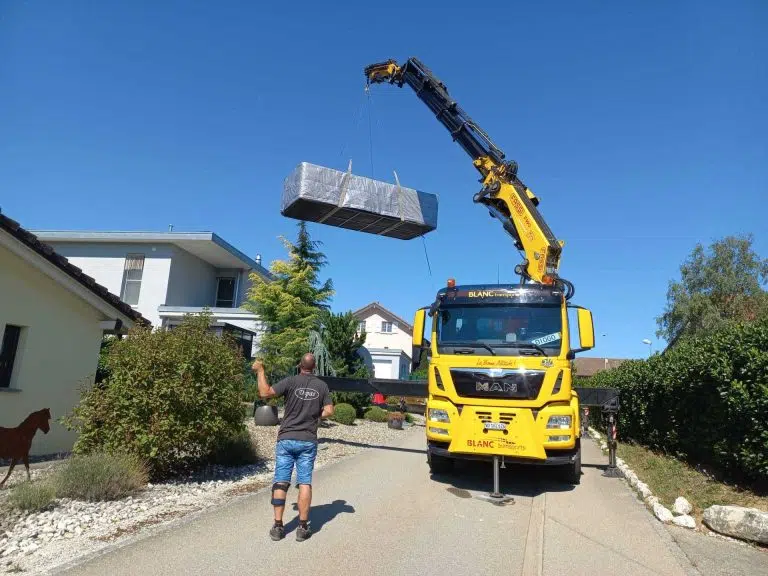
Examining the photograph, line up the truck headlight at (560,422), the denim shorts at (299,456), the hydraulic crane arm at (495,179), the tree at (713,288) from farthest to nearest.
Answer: the tree at (713,288), the hydraulic crane arm at (495,179), the truck headlight at (560,422), the denim shorts at (299,456)

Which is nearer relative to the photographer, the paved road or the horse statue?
the paved road

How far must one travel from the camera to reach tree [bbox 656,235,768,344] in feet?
122

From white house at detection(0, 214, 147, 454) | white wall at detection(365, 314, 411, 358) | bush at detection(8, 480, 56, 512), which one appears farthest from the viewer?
white wall at detection(365, 314, 411, 358)

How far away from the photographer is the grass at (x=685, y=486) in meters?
7.05

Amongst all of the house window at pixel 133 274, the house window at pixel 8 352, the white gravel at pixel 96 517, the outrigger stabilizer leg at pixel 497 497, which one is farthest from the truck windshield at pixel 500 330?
the house window at pixel 133 274

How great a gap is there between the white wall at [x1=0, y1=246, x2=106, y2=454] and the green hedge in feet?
35.3

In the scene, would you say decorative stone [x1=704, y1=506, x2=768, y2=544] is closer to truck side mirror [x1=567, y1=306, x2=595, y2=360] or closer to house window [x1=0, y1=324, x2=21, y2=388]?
truck side mirror [x1=567, y1=306, x2=595, y2=360]

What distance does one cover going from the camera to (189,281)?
2297cm

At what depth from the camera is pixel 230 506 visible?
256 inches

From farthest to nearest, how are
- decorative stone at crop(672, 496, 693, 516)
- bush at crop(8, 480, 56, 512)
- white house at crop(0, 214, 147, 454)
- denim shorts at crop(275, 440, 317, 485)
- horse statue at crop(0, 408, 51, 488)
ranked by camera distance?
1. white house at crop(0, 214, 147, 454)
2. horse statue at crop(0, 408, 51, 488)
3. decorative stone at crop(672, 496, 693, 516)
4. bush at crop(8, 480, 56, 512)
5. denim shorts at crop(275, 440, 317, 485)

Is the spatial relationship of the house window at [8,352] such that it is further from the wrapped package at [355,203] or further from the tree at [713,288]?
the tree at [713,288]

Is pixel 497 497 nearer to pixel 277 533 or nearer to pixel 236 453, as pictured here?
pixel 277 533

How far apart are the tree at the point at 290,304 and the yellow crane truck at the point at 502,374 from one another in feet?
35.5

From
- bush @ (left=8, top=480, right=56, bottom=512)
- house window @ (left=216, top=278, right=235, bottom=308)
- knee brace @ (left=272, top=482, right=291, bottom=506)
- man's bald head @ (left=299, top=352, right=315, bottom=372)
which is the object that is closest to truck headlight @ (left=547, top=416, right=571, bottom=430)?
man's bald head @ (left=299, top=352, right=315, bottom=372)
